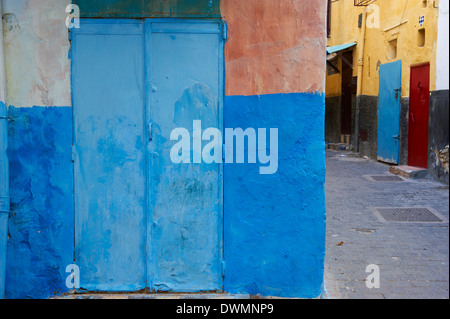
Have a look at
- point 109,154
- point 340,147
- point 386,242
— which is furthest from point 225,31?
point 340,147

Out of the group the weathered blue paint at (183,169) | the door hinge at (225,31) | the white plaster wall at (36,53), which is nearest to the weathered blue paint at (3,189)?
the white plaster wall at (36,53)

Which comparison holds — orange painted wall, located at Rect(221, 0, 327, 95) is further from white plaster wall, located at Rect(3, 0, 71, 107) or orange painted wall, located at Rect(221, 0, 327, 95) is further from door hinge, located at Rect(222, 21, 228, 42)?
white plaster wall, located at Rect(3, 0, 71, 107)

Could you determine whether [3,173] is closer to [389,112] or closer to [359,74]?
[389,112]

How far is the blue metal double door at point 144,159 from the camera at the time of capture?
385 cm

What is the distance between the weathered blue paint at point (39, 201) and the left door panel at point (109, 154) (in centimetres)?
11

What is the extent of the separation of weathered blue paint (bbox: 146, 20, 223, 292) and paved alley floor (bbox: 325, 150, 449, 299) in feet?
4.57

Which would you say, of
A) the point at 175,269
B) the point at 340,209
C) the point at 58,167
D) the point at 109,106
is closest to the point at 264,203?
the point at 175,269

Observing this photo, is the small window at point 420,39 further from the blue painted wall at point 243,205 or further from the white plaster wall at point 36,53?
the white plaster wall at point 36,53

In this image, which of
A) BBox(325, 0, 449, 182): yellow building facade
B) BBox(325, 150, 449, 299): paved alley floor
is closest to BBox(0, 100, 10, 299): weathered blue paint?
BBox(325, 150, 449, 299): paved alley floor

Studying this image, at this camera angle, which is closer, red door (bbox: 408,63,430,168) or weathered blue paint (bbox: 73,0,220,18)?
weathered blue paint (bbox: 73,0,220,18)

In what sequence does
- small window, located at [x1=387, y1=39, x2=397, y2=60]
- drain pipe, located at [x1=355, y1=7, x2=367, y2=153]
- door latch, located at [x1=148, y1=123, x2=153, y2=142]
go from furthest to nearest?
drain pipe, located at [x1=355, y1=7, x2=367, y2=153], small window, located at [x1=387, y1=39, x2=397, y2=60], door latch, located at [x1=148, y1=123, x2=153, y2=142]

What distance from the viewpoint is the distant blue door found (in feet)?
38.7

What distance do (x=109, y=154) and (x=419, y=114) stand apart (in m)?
9.10

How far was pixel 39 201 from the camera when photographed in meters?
3.94
